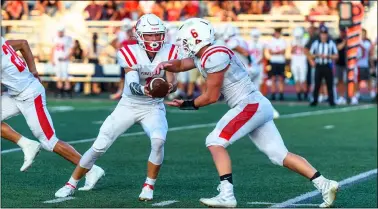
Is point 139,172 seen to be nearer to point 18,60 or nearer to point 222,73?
point 18,60

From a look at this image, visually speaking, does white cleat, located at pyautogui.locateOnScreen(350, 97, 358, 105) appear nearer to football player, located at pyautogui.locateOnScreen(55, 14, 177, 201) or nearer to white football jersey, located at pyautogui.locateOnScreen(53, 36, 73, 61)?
white football jersey, located at pyautogui.locateOnScreen(53, 36, 73, 61)

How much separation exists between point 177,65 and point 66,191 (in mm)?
1418

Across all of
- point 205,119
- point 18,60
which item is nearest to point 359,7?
point 205,119

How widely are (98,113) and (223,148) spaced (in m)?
11.4

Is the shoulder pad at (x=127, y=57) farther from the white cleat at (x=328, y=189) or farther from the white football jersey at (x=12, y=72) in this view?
the white cleat at (x=328, y=189)

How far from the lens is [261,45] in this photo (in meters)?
24.6

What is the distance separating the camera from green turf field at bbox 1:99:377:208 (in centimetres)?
896

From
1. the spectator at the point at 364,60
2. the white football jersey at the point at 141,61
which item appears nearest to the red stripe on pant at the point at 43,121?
the white football jersey at the point at 141,61

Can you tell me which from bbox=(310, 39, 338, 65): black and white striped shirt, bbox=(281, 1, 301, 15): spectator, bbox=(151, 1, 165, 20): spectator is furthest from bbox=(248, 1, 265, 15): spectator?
bbox=(310, 39, 338, 65): black and white striped shirt

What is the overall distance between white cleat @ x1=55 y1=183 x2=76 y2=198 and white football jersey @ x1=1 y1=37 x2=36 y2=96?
1.01 meters

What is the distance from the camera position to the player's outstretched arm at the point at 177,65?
8.56 m

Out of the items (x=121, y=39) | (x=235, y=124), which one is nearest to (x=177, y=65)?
(x=235, y=124)

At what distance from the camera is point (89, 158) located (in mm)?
9000

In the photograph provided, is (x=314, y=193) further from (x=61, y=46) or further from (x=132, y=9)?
(x=132, y=9)
